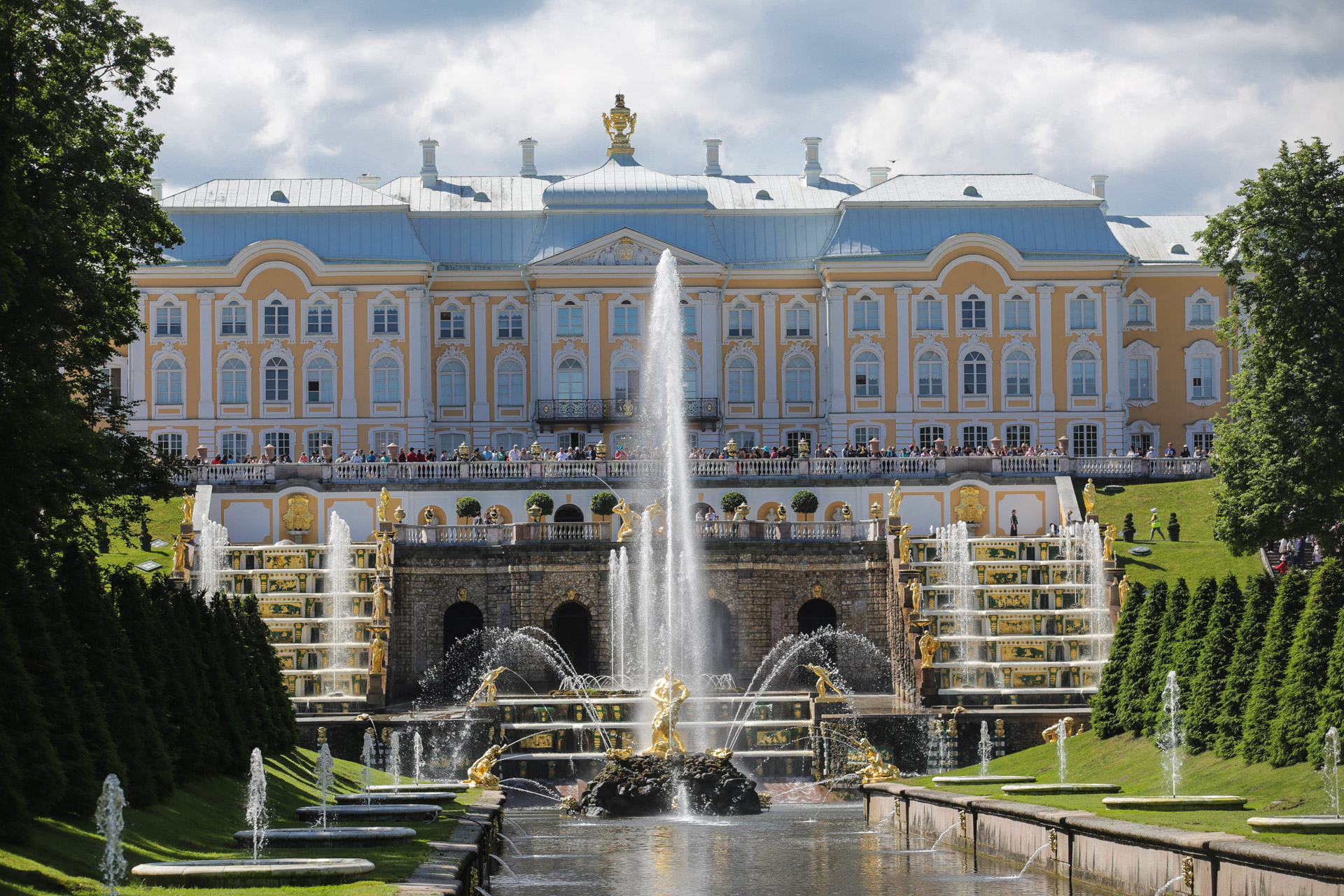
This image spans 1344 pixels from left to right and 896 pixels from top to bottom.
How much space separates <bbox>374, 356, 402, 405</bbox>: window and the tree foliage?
3546cm

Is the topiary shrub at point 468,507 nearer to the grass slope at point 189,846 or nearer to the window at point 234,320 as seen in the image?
the window at point 234,320

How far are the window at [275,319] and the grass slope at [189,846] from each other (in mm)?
44871

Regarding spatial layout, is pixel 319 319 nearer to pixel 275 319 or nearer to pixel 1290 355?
pixel 275 319

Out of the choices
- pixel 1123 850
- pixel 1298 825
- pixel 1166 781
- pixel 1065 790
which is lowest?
pixel 1065 790

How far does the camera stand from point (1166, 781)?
82.0ft

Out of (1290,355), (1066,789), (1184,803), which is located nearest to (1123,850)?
(1184,803)

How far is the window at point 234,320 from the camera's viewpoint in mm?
69562

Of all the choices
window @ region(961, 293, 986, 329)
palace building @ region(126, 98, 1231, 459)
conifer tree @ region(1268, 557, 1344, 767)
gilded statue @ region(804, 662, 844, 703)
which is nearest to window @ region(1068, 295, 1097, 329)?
palace building @ region(126, 98, 1231, 459)

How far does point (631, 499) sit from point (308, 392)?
59.9ft

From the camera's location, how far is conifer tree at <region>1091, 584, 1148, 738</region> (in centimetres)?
3114

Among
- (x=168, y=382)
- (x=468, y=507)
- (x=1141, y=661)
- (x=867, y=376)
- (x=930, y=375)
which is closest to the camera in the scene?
(x=1141, y=661)

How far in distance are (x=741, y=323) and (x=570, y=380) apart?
743 centimetres

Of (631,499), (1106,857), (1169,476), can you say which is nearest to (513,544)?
(631,499)

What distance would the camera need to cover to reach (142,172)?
33188mm
